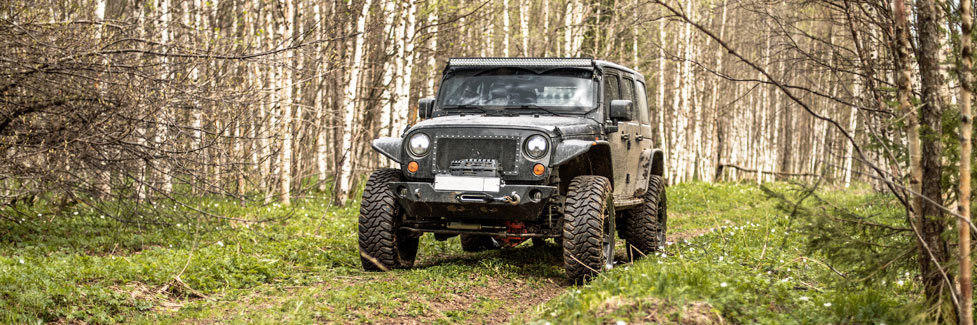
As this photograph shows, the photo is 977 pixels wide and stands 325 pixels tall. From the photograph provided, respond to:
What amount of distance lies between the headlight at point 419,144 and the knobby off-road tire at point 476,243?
7.89ft

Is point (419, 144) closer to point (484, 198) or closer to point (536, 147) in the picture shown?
point (484, 198)

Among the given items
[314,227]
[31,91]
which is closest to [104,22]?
[31,91]

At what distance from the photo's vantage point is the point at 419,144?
724 centimetres

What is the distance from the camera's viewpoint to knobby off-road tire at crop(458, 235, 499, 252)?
9.61 metres

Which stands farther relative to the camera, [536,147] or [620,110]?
[620,110]

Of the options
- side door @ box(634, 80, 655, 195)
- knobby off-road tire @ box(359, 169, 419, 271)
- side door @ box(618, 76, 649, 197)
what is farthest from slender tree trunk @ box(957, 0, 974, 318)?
side door @ box(634, 80, 655, 195)

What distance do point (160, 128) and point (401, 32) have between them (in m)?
6.94

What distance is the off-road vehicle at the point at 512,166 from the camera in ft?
22.8

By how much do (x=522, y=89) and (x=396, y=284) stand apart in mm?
2410

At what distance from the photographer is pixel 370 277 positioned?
7.37 meters

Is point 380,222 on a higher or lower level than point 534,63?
lower

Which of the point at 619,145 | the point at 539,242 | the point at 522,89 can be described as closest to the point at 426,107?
the point at 522,89

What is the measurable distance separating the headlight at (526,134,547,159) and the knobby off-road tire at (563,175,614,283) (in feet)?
1.41

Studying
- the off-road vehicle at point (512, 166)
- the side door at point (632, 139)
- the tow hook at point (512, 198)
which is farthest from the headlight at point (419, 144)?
the side door at point (632, 139)
